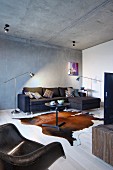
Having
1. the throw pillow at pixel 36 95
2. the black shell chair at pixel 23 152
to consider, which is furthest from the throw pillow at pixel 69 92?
the black shell chair at pixel 23 152

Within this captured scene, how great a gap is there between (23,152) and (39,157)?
0.56 m

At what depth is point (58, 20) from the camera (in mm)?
3955

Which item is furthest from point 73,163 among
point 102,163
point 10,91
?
point 10,91

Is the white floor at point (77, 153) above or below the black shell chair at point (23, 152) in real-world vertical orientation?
below

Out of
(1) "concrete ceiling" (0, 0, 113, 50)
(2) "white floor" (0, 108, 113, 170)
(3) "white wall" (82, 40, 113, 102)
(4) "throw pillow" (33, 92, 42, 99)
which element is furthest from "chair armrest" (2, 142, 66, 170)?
(3) "white wall" (82, 40, 113, 102)

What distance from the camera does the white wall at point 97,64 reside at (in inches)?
232

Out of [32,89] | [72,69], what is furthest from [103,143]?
[72,69]

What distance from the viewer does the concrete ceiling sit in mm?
3152

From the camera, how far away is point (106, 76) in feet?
10.2

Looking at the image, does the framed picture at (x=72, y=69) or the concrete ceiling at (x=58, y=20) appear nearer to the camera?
the concrete ceiling at (x=58, y=20)

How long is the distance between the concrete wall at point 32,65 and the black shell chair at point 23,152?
406 centimetres

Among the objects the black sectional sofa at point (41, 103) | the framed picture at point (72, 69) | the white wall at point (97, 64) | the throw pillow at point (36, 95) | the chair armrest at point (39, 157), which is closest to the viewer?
the chair armrest at point (39, 157)

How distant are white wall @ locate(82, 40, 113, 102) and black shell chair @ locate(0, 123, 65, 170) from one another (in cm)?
516

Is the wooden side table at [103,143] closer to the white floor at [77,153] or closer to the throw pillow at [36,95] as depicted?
the white floor at [77,153]
